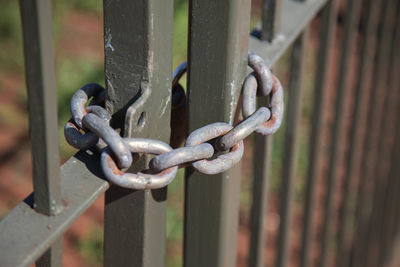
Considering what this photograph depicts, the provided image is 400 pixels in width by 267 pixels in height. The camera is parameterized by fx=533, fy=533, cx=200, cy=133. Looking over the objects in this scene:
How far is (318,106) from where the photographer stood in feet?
5.24

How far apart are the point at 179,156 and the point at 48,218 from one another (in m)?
0.20

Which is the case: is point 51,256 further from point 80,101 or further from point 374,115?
point 374,115

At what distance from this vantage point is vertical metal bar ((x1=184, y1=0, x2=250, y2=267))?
0.84 metres

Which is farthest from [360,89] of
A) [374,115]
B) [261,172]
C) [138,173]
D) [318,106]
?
[138,173]

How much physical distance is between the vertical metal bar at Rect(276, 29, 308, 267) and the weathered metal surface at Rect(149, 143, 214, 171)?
74cm

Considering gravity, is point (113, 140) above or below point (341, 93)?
above

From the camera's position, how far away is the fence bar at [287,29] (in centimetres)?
115

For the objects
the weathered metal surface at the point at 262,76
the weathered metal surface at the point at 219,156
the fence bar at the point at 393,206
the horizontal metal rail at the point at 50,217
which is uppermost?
the weathered metal surface at the point at 262,76

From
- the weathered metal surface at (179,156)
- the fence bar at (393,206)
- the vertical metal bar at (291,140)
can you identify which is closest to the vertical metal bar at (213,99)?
the weathered metal surface at (179,156)

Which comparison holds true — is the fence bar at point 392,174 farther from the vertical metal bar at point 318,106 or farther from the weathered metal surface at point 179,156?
the weathered metal surface at point 179,156

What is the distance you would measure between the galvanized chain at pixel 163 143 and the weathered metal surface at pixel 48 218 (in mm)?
45

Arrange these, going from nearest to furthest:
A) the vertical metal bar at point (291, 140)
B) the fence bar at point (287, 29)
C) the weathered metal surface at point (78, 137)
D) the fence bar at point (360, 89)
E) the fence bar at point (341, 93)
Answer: the weathered metal surface at point (78, 137) → the fence bar at point (287, 29) → the vertical metal bar at point (291, 140) → the fence bar at point (341, 93) → the fence bar at point (360, 89)

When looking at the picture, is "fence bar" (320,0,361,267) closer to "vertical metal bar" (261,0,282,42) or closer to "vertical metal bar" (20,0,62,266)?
"vertical metal bar" (261,0,282,42)

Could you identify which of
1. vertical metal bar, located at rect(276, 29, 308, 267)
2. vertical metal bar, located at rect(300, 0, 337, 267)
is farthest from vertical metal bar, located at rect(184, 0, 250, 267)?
vertical metal bar, located at rect(300, 0, 337, 267)
